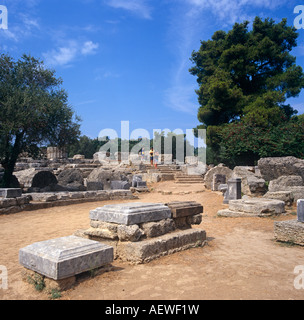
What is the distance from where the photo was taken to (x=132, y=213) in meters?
4.07

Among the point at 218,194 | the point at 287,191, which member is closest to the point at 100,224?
the point at 287,191

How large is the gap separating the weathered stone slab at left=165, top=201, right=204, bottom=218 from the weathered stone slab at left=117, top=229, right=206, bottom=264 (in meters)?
0.35

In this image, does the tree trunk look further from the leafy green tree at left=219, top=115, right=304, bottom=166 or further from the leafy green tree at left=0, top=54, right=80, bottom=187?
the leafy green tree at left=219, top=115, right=304, bottom=166

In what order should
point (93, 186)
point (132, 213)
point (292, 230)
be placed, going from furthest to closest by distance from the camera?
point (93, 186) → point (292, 230) → point (132, 213)

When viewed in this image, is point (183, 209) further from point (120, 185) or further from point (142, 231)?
point (120, 185)

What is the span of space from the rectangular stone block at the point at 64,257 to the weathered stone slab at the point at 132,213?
704mm

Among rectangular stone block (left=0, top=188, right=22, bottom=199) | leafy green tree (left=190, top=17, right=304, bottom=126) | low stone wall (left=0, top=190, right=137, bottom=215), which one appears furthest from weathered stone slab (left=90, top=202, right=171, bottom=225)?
leafy green tree (left=190, top=17, right=304, bottom=126)

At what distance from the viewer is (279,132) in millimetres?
16266

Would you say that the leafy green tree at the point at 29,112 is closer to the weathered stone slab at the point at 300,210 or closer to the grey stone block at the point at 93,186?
the grey stone block at the point at 93,186

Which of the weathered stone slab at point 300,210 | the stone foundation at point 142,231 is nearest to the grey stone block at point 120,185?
the stone foundation at point 142,231

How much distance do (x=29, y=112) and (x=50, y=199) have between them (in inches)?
157

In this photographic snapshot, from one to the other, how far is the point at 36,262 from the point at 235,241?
3.66 m

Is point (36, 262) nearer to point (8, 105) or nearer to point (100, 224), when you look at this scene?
point (100, 224)

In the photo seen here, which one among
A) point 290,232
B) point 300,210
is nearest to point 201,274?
point 290,232
